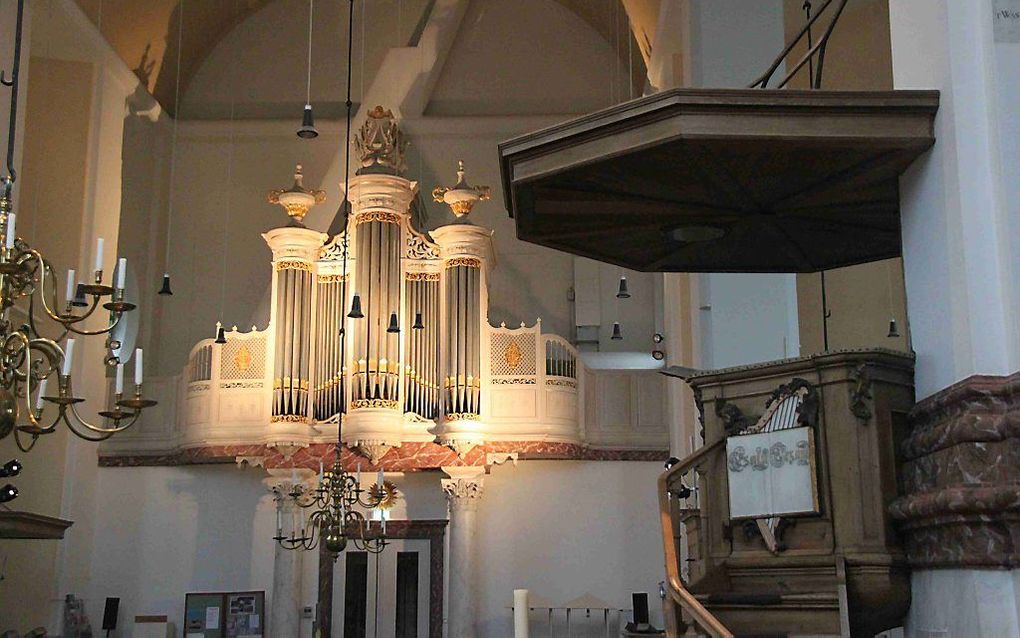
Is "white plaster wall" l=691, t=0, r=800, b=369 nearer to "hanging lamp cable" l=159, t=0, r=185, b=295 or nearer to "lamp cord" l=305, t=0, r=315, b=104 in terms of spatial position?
"lamp cord" l=305, t=0, r=315, b=104

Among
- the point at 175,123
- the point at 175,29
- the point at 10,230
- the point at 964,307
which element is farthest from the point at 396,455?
the point at 964,307

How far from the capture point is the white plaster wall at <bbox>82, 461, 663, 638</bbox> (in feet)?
50.6

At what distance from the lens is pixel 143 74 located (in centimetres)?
1684

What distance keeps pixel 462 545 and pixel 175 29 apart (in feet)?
26.9

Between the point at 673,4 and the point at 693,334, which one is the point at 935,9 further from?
the point at 673,4

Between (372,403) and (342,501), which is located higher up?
(372,403)

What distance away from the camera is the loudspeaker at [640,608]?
1466 cm

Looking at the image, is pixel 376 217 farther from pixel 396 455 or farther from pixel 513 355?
pixel 396 455

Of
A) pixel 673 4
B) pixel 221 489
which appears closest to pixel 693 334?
pixel 673 4

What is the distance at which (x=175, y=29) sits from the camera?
1706 centimetres

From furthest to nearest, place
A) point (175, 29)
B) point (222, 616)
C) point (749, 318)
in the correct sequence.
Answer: point (175, 29), point (222, 616), point (749, 318)

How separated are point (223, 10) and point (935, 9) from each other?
1449 cm

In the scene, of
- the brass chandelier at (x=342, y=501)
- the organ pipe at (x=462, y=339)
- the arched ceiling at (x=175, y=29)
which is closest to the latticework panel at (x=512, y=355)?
the organ pipe at (x=462, y=339)

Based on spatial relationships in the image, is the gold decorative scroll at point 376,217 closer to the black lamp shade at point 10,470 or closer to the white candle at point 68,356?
the black lamp shade at point 10,470
